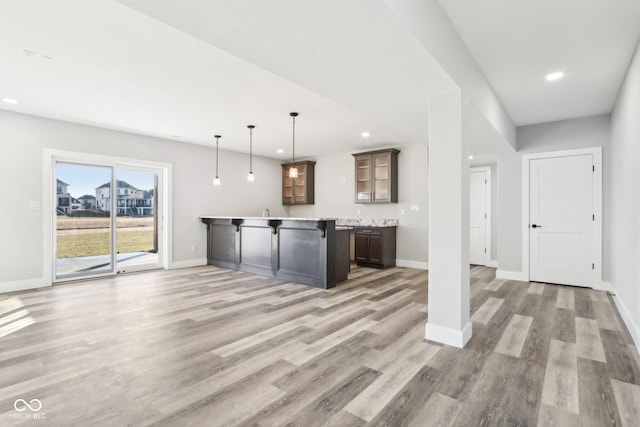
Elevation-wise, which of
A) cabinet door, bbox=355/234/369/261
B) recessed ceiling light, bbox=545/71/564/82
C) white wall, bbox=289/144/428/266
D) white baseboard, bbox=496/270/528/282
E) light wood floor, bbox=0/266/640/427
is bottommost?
light wood floor, bbox=0/266/640/427

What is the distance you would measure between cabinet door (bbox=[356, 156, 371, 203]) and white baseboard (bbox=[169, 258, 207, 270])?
3.76 metres

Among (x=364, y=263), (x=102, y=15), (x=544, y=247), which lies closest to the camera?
(x=102, y=15)

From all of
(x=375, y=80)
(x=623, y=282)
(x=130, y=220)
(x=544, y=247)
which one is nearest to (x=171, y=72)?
(x=375, y=80)

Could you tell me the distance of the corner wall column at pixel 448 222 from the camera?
274 cm

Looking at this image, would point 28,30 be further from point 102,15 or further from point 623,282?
point 623,282

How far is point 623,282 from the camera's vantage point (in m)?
3.60

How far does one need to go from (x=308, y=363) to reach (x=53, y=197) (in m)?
5.17

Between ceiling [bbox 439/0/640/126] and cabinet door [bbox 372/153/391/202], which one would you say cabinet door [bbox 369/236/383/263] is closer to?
cabinet door [bbox 372/153/391/202]

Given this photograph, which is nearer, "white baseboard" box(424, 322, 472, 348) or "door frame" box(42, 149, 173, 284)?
"white baseboard" box(424, 322, 472, 348)

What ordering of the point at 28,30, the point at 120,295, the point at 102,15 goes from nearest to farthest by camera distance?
the point at 102,15 < the point at 28,30 < the point at 120,295

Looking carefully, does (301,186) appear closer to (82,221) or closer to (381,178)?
(381,178)

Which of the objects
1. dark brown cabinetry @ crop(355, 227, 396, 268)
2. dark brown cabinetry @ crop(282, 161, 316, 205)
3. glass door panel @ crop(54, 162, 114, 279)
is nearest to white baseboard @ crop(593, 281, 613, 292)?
dark brown cabinetry @ crop(355, 227, 396, 268)

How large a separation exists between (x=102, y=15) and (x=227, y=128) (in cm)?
318

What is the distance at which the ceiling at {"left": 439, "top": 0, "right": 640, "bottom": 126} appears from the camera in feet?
7.72
